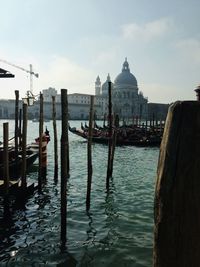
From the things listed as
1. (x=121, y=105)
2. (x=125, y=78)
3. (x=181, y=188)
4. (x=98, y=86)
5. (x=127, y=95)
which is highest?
(x=125, y=78)

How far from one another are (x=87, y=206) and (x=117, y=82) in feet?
345

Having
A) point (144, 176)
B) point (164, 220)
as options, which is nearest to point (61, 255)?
point (164, 220)

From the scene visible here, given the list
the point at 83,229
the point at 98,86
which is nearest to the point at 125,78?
the point at 98,86

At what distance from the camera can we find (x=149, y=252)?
5109mm

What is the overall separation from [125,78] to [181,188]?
11043 centimetres

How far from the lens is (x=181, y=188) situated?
119cm

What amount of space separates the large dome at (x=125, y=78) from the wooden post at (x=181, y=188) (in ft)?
359

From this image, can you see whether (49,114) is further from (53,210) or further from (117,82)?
(53,210)

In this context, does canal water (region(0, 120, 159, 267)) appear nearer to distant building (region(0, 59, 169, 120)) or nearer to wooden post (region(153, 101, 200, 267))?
wooden post (region(153, 101, 200, 267))

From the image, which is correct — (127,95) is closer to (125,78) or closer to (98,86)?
(125,78)

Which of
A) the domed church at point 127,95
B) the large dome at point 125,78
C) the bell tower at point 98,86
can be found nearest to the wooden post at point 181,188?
the domed church at point 127,95

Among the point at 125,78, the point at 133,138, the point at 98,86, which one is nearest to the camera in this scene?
the point at 133,138

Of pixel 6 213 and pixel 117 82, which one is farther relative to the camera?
pixel 117 82

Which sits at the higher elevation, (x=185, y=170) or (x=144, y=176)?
(x=185, y=170)
